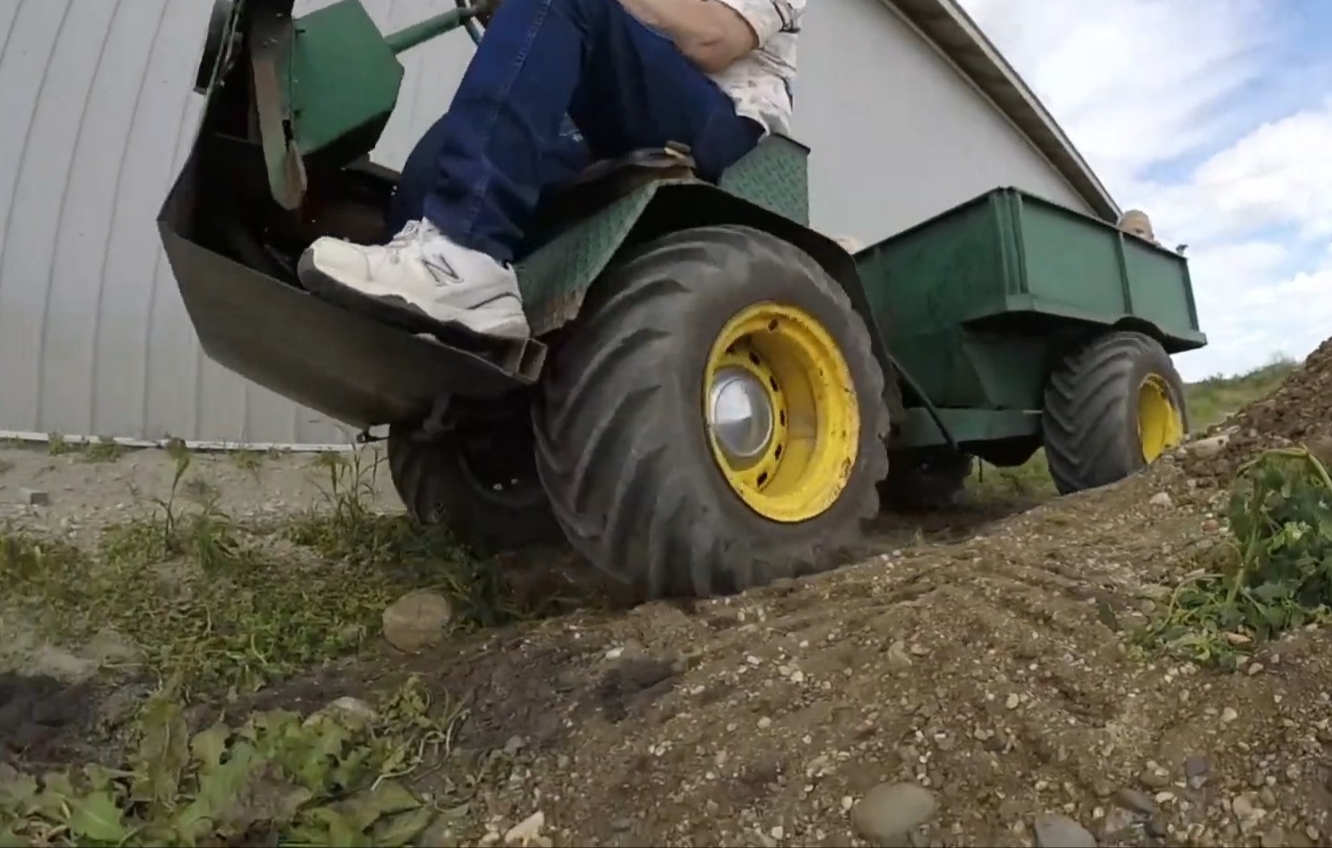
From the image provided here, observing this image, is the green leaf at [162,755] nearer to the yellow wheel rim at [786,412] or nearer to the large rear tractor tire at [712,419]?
the large rear tractor tire at [712,419]

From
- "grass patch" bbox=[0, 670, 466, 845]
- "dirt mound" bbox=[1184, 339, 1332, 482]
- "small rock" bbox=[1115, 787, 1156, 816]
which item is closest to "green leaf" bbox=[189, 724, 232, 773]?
"grass patch" bbox=[0, 670, 466, 845]

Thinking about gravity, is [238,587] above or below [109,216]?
below

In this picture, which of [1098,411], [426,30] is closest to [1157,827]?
[426,30]

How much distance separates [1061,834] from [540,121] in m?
1.43

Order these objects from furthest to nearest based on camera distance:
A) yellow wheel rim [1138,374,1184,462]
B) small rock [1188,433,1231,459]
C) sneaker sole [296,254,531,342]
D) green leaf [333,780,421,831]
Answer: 1. yellow wheel rim [1138,374,1184,462]
2. small rock [1188,433,1231,459]
3. sneaker sole [296,254,531,342]
4. green leaf [333,780,421,831]

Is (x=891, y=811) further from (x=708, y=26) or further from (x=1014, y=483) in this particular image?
(x=1014, y=483)

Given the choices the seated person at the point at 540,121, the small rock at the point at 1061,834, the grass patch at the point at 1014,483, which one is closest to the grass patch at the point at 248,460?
the seated person at the point at 540,121

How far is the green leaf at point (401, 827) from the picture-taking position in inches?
55.2

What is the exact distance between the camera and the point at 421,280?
72.6 inches

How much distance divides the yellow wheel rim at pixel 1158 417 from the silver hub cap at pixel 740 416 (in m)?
2.42

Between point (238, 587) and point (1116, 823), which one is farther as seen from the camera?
point (238, 587)

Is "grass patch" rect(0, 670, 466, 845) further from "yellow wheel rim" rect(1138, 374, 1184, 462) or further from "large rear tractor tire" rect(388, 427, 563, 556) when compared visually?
"yellow wheel rim" rect(1138, 374, 1184, 462)

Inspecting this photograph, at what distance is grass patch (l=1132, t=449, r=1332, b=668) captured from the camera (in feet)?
5.41

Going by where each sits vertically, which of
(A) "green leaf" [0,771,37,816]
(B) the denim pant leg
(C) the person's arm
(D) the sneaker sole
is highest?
(C) the person's arm
